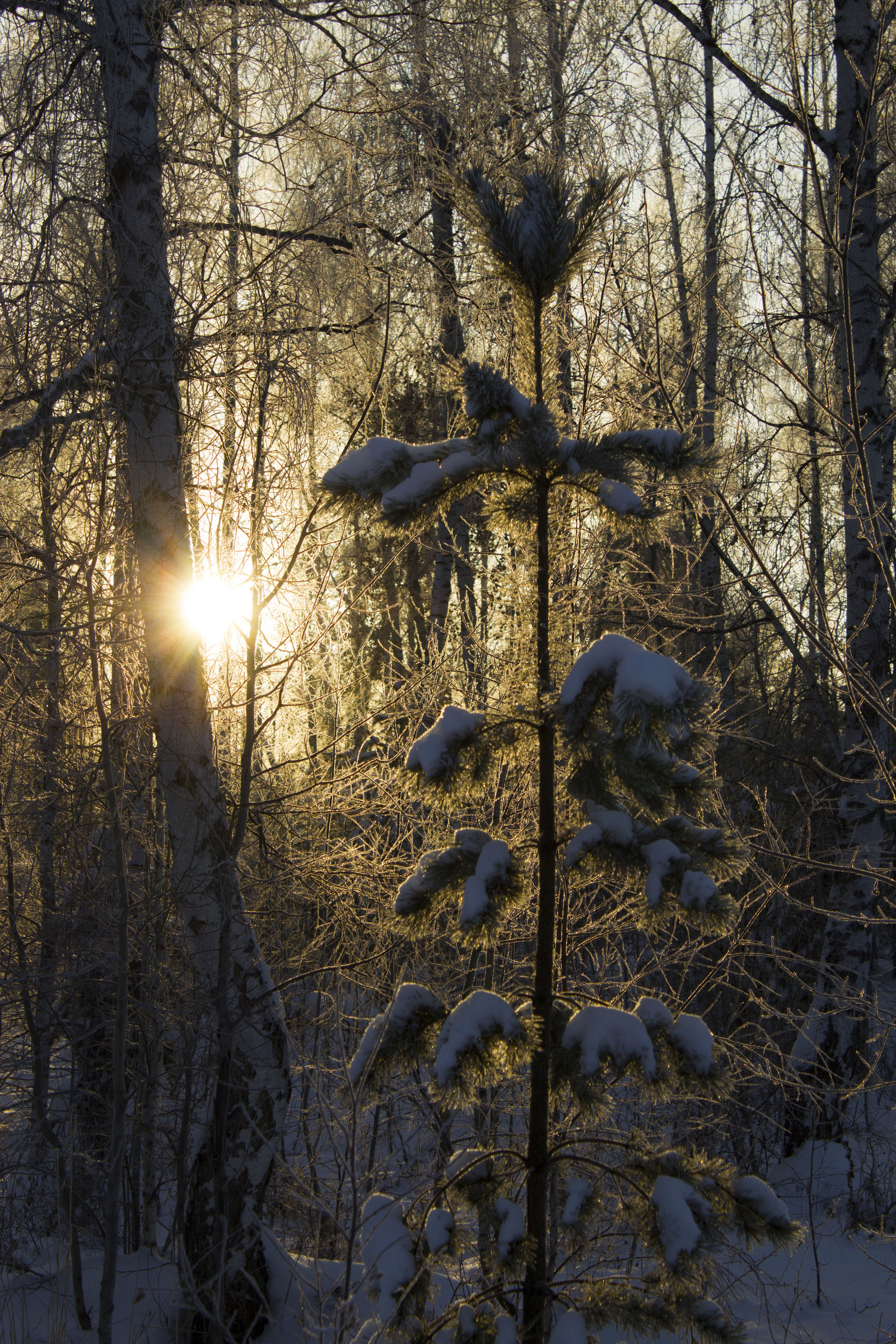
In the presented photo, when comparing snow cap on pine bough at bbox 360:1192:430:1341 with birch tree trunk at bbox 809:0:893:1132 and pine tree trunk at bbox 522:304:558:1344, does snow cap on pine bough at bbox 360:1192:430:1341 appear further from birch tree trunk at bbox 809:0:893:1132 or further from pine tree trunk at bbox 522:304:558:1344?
birch tree trunk at bbox 809:0:893:1132

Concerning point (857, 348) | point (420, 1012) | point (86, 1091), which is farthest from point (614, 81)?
point (86, 1091)

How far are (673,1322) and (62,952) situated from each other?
336cm

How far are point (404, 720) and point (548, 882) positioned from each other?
14.0 ft

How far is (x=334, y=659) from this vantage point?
15.6ft

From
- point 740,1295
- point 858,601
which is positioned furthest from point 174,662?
point 740,1295

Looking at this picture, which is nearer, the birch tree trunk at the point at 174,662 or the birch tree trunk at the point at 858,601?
the birch tree trunk at the point at 174,662

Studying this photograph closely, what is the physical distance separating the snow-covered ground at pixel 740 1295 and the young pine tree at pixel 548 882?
5.22 ft

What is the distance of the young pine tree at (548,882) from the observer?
2.08 meters

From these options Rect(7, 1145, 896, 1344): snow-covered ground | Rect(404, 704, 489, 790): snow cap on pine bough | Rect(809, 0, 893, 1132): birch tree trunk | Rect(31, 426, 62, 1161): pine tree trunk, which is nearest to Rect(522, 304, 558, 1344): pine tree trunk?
Rect(404, 704, 489, 790): snow cap on pine bough

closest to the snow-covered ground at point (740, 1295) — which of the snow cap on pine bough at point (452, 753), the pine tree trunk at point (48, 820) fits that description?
the pine tree trunk at point (48, 820)

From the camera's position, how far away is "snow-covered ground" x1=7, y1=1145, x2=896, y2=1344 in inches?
154

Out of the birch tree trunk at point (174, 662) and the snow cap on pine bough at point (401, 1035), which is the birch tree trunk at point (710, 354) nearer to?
the birch tree trunk at point (174, 662)

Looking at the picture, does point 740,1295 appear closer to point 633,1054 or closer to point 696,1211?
point 696,1211

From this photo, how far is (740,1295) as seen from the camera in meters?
4.57
